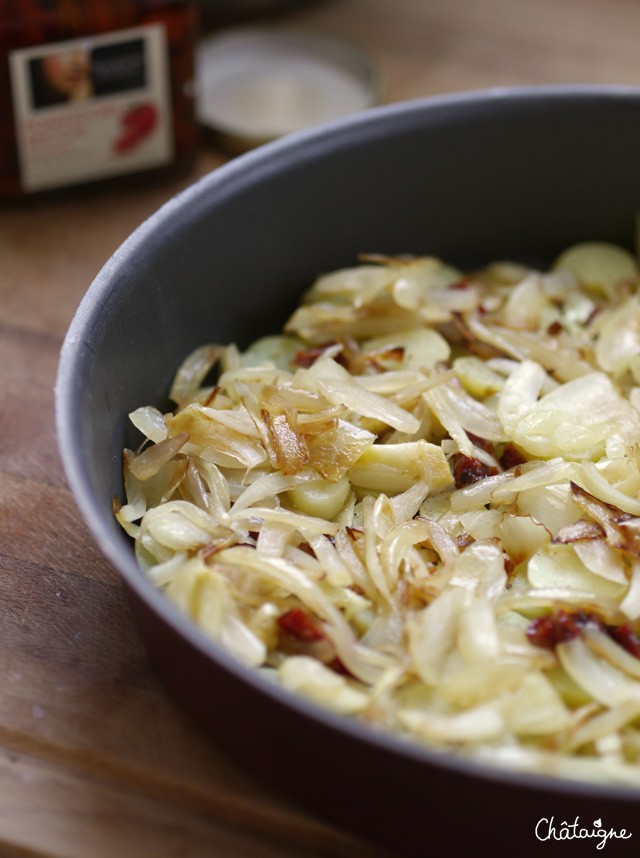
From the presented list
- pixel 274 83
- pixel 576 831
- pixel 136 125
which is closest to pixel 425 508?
pixel 576 831

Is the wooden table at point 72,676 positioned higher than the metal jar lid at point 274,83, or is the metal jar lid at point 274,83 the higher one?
the metal jar lid at point 274,83

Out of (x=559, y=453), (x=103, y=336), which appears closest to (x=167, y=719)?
(x=103, y=336)

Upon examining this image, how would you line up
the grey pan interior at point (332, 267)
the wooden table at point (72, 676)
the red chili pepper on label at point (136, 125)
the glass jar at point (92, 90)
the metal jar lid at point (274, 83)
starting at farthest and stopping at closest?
the metal jar lid at point (274, 83), the red chili pepper on label at point (136, 125), the glass jar at point (92, 90), the wooden table at point (72, 676), the grey pan interior at point (332, 267)

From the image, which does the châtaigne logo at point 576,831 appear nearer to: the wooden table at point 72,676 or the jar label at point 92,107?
the wooden table at point 72,676

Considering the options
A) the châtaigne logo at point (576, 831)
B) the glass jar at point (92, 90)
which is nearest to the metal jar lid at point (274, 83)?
the glass jar at point (92, 90)

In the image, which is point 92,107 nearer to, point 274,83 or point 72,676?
point 274,83

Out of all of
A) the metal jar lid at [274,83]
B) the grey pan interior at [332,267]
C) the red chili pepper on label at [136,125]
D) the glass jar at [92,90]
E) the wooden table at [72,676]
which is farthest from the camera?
the metal jar lid at [274,83]

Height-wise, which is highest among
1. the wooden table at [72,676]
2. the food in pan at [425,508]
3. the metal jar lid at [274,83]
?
the metal jar lid at [274,83]
